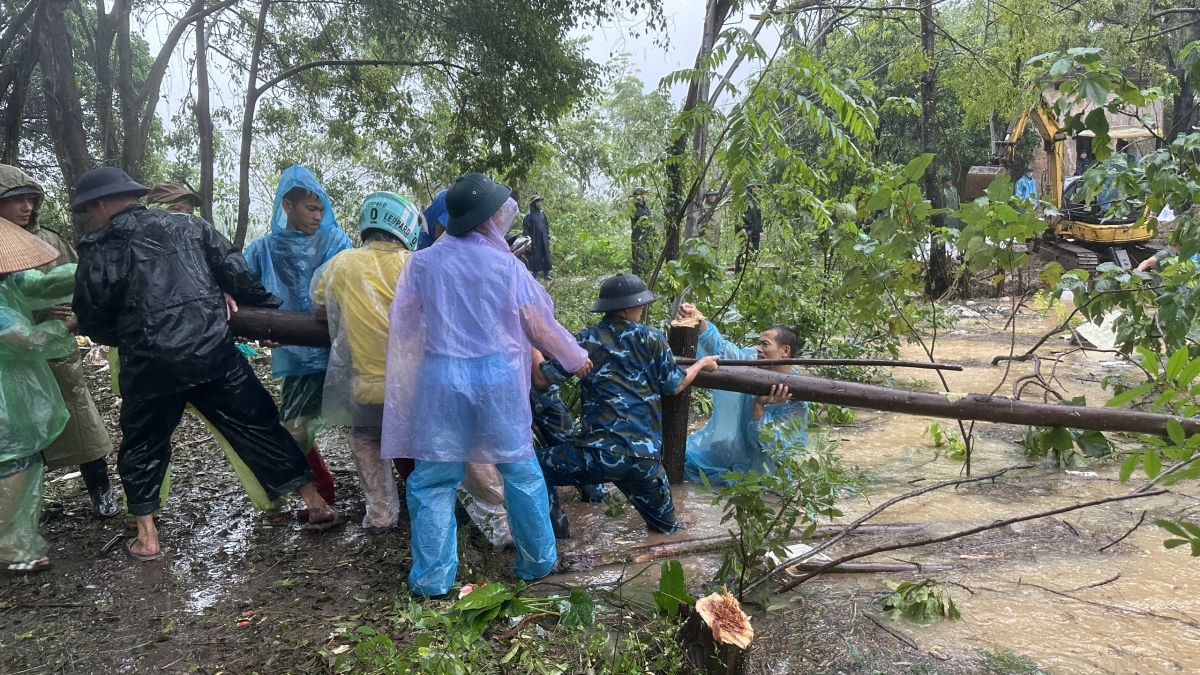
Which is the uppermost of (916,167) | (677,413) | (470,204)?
(916,167)

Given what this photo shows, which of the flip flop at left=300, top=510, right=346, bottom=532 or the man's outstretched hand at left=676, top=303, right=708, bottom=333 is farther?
the man's outstretched hand at left=676, top=303, right=708, bottom=333

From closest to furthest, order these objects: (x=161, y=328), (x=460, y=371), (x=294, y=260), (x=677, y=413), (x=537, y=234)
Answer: (x=460, y=371)
(x=161, y=328)
(x=294, y=260)
(x=677, y=413)
(x=537, y=234)

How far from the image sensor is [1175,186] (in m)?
3.71

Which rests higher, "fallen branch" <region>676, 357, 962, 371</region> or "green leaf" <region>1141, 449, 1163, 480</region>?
"fallen branch" <region>676, 357, 962, 371</region>

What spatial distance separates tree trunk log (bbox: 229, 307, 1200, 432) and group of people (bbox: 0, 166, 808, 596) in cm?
8

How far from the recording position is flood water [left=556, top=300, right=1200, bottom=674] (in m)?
2.80

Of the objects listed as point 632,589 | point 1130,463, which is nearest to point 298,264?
point 632,589

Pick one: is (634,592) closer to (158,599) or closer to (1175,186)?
(158,599)

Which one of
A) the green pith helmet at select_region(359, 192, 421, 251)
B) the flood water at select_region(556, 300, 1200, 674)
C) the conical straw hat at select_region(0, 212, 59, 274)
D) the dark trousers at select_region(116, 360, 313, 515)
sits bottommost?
the flood water at select_region(556, 300, 1200, 674)

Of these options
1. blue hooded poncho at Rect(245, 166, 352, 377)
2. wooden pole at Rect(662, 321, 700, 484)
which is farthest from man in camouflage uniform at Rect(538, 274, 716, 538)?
blue hooded poncho at Rect(245, 166, 352, 377)

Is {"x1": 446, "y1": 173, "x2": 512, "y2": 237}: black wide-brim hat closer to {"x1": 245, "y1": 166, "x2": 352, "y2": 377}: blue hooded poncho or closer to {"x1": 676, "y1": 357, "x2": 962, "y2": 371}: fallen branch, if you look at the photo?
{"x1": 245, "y1": 166, "x2": 352, "y2": 377}: blue hooded poncho

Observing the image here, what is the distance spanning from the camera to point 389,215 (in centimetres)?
349

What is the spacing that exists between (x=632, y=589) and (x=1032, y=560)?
1.82 meters

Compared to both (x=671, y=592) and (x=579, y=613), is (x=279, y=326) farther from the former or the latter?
(x=671, y=592)
